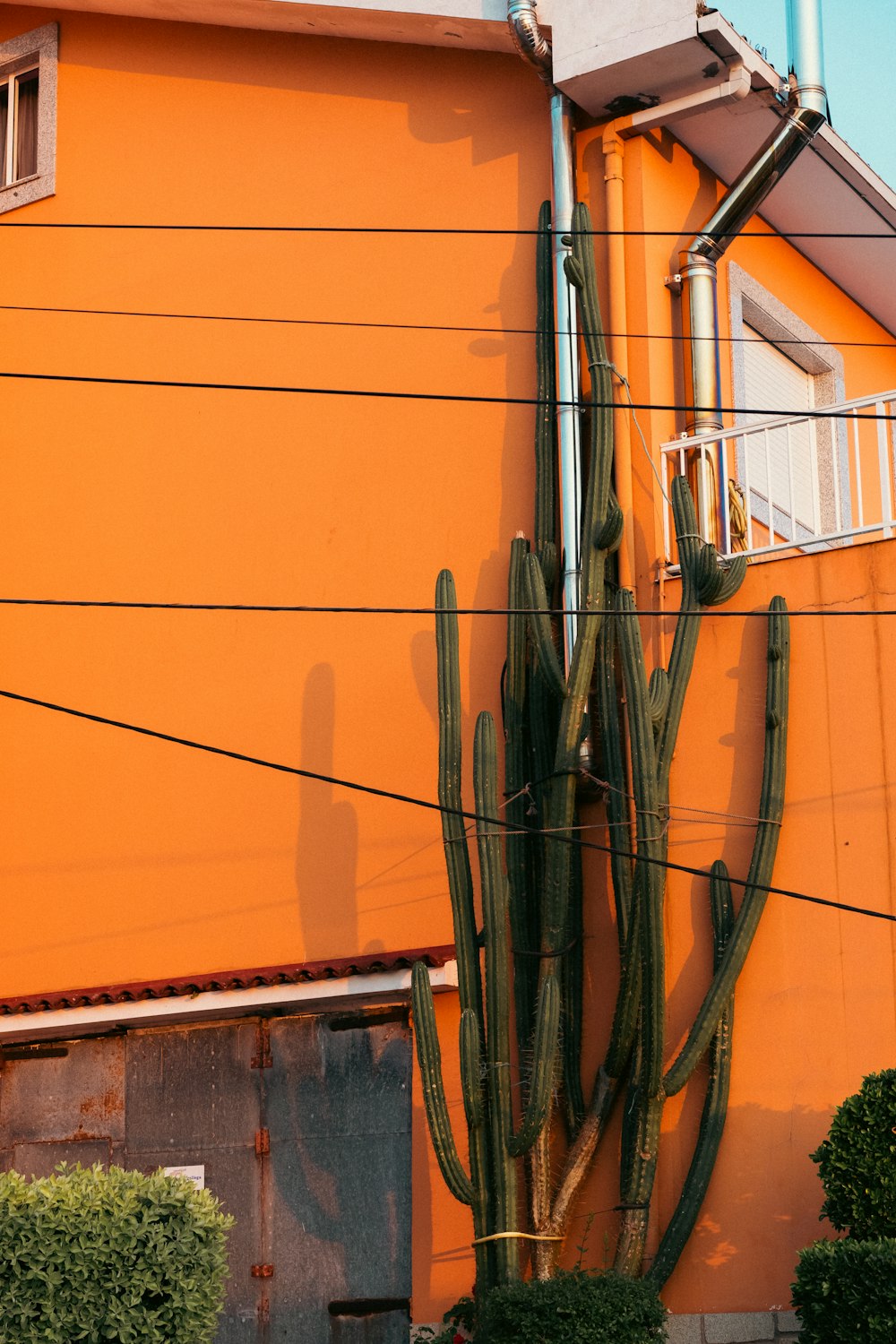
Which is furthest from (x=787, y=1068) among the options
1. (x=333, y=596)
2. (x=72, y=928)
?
(x=72, y=928)

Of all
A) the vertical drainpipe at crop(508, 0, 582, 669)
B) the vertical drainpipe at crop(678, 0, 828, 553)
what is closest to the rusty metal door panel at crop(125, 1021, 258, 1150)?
the vertical drainpipe at crop(508, 0, 582, 669)

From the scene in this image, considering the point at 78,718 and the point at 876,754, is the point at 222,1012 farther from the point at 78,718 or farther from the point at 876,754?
the point at 876,754

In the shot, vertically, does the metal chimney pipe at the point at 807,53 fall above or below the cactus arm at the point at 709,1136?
above

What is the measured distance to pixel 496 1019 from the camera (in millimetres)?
8648

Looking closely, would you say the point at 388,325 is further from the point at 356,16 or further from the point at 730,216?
the point at 730,216

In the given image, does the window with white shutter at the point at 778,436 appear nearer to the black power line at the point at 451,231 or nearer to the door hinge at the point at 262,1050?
the black power line at the point at 451,231

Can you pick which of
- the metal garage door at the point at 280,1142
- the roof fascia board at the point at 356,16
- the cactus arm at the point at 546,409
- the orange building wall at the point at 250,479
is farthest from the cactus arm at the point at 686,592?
the roof fascia board at the point at 356,16

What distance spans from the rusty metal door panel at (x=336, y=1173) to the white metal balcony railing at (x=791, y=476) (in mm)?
3118

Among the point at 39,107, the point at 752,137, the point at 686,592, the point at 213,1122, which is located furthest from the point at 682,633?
the point at 39,107

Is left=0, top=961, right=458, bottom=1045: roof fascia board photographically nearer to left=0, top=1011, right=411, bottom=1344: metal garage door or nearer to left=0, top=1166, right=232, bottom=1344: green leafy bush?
left=0, top=1011, right=411, bottom=1344: metal garage door

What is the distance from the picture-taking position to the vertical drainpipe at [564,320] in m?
9.79

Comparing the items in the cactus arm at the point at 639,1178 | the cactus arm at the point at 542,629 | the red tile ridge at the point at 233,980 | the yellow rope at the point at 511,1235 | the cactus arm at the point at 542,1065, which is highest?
the cactus arm at the point at 542,629

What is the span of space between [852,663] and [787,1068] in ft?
6.40

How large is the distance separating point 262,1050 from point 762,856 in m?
3.06
